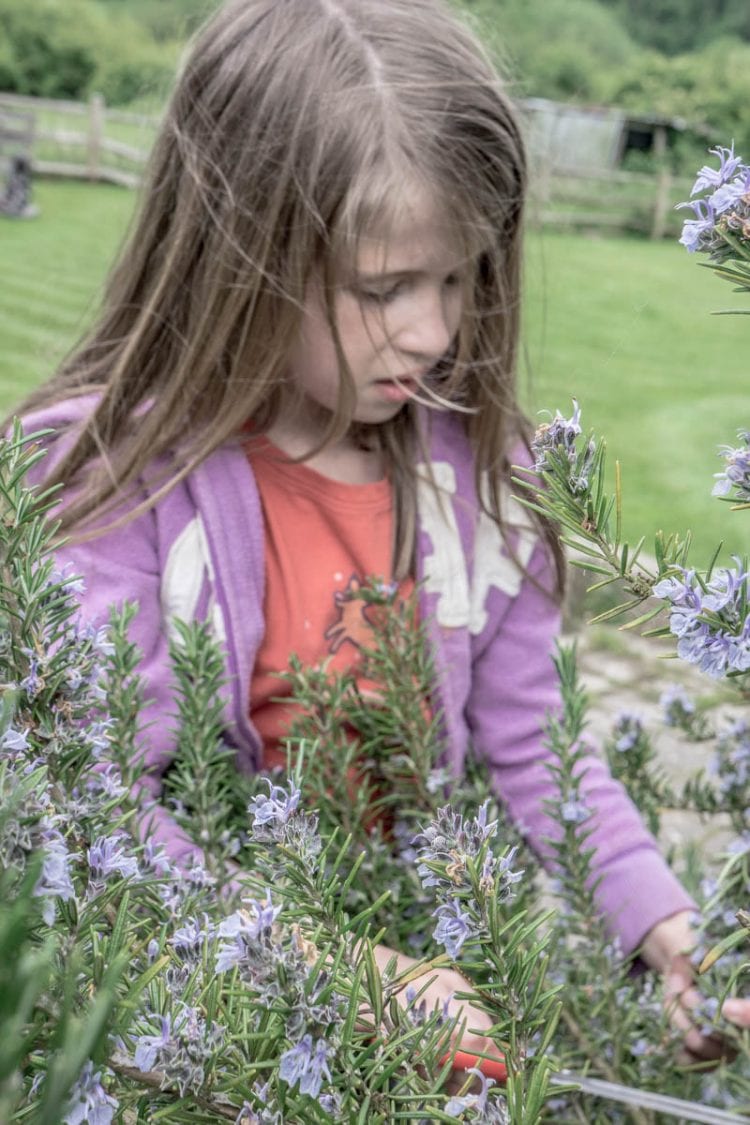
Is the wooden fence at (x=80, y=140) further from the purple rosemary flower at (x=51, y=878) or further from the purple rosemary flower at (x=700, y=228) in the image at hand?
the purple rosemary flower at (x=51, y=878)

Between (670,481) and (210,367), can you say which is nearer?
(210,367)

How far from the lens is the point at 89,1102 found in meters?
0.38

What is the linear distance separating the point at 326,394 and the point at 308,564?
0.90 feet

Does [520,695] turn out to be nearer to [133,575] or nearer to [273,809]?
[133,575]

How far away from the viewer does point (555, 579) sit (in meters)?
1.87

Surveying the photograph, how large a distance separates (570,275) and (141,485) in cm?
1186

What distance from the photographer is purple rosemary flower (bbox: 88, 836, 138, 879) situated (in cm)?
51

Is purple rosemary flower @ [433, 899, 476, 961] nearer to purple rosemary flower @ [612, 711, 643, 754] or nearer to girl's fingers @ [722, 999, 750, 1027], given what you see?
girl's fingers @ [722, 999, 750, 1027]

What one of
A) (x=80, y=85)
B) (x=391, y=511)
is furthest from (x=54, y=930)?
(x=80, y=85)

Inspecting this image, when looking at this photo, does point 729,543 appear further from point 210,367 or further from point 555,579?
point 210,367

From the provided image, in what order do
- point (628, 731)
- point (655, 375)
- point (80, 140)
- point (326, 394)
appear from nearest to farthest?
1. point (628, 731)
2. point (326, 394)
3. point (655, 375)
4. point (80, 140)

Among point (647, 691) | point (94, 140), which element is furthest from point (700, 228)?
point (94, 140)

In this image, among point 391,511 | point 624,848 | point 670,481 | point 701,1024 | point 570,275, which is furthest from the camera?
point 570,275

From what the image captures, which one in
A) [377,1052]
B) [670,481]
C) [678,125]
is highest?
[377,1052]
